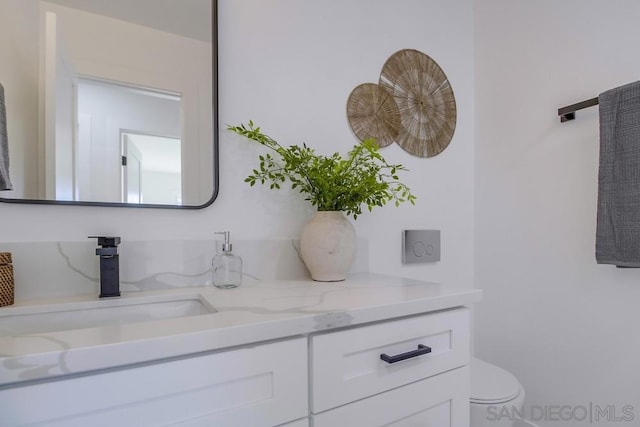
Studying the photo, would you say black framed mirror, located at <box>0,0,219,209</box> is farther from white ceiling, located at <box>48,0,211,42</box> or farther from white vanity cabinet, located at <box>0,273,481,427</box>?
white vanity cabinet, located at <box>0,273,481,427</box>

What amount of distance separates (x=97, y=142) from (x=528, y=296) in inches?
63.0

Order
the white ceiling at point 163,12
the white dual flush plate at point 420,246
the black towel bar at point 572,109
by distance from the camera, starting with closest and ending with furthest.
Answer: the white ceiling at point 163,12, the black towel bar at point 572,109, the white dual flush plate at point 420,246

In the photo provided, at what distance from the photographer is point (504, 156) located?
150 centimetres

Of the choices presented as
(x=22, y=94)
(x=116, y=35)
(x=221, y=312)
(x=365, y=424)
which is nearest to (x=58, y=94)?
(x=22, y=94)

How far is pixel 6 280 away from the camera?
2.40 ft

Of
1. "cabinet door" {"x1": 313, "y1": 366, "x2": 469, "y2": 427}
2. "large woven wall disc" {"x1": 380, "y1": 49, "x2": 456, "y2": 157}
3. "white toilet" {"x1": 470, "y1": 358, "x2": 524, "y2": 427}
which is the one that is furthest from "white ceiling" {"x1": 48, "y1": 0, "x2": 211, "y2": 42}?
"white toilet" {"x1": 470, "y1": 358, "x2": 524, "y2": 427}

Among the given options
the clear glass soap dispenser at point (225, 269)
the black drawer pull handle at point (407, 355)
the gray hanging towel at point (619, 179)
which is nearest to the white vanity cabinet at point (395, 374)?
the black drawer pull handle at point (407, 355)

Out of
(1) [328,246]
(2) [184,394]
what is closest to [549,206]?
(1) [328,246]

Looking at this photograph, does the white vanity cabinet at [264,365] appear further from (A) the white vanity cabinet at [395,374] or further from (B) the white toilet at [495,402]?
(B) the white toilet at [495,402]

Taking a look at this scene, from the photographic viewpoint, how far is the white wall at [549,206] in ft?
3.81

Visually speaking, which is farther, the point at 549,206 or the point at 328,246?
the point at 549,206

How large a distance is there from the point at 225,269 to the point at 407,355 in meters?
0.52

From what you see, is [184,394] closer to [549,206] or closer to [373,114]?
[373,114]

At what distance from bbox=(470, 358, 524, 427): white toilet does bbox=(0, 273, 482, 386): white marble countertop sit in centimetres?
48
